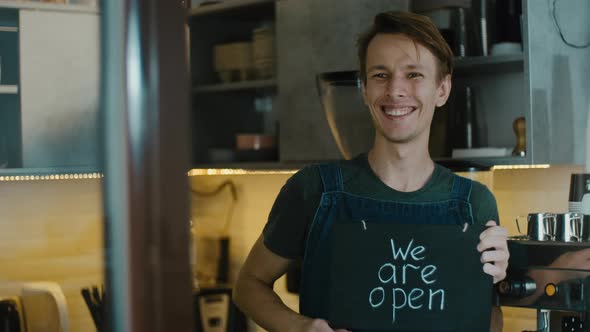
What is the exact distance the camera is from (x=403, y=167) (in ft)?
5.03

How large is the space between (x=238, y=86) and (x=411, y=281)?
1472 millimetres

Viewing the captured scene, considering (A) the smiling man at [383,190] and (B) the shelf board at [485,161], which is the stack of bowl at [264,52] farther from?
(A) the smiling man at [383,190]

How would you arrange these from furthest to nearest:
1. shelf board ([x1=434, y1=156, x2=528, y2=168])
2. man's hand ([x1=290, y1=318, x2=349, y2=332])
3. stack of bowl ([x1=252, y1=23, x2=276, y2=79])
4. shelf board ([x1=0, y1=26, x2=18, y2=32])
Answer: stack of bowl ([x1=252, y1=23, x2=276, y2=79])
shelf board ([x1=434, y1=156, x2=528, y2=168])
man's hand ([x1=290, y1=318, x2=349, y2=332])
shelf board ([x1=0, y1=26, x2=18, y2=32])

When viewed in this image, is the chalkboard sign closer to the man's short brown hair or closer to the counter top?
the man's short brown hair

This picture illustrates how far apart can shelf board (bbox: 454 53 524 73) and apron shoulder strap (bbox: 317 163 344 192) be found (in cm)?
62

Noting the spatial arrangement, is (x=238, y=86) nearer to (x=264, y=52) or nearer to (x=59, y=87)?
(x=264, y=52)

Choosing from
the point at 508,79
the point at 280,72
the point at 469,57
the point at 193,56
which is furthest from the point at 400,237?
the point at 193,56

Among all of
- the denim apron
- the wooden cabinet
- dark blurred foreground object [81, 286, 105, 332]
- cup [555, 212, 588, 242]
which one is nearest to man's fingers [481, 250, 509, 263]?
the denim apron

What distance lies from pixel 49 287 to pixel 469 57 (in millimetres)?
1357

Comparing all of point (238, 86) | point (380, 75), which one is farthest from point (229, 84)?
point (380, 75)

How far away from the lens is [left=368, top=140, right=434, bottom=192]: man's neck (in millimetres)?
1529

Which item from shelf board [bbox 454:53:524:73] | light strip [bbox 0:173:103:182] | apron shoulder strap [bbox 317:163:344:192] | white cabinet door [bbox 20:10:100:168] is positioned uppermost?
shelf board [bbox 454:53:524:73]

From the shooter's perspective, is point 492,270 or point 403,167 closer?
point 492,270

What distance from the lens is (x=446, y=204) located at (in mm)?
1522
